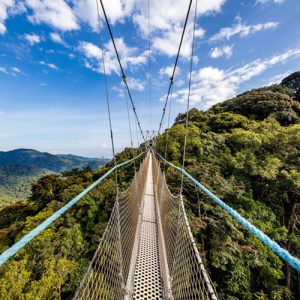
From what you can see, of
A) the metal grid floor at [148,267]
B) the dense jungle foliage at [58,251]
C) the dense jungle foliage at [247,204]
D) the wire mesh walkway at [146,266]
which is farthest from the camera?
the dense jungle foliage at [58,251]

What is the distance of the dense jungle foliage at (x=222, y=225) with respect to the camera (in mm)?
5125

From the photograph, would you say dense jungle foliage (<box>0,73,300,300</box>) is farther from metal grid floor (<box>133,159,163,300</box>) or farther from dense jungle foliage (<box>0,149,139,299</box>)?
metal grid floor (<box>133,159,163,300</box>)

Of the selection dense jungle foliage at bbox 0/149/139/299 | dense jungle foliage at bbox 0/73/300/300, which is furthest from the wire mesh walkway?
dense jungle foliage at bbox 0/149/139/299

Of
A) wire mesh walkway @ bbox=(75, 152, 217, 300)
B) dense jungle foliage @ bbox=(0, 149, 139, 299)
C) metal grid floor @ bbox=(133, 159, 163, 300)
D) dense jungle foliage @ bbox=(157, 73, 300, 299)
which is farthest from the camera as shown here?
dense jungle foliage @ bbox=(0, 149, 139, 299)

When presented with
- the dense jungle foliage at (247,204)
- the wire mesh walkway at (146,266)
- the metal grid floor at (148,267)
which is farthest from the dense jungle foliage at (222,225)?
the wire mesh walkway at (146,266)

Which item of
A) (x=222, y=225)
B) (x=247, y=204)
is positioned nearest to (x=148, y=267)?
(x=222, y=225)

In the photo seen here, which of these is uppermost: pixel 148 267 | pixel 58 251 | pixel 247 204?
pixel 148 267

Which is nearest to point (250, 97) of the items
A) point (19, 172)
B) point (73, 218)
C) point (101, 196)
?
point (101, 196)

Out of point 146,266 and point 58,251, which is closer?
point 146,266

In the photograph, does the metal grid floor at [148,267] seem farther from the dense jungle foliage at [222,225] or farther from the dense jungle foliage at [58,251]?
the dense jungle foliage at [58,251]

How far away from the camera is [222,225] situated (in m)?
5.23

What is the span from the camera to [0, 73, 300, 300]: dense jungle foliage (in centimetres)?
512

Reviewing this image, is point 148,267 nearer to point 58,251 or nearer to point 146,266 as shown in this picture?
point 146,266

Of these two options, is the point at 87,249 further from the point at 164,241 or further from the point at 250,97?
the point at 250,97
